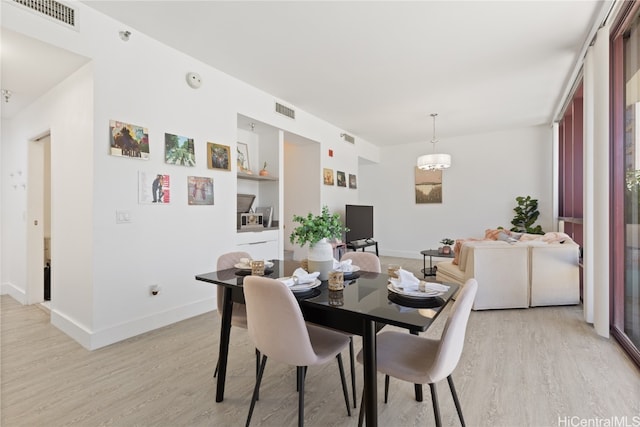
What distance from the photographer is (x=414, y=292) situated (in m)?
1.47

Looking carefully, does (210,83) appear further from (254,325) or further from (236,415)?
(236,415)

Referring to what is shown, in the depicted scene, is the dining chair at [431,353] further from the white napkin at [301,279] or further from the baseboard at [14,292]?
the baseboard at [14,292]

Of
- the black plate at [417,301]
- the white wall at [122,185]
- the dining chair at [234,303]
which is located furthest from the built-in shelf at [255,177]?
the black plate at [417,301]

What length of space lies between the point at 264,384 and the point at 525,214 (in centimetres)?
601

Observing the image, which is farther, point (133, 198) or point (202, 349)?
point (133, 198)

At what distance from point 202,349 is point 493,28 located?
12.6 ft

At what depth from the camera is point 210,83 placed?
136 inches

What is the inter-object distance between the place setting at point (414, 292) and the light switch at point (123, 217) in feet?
7.93

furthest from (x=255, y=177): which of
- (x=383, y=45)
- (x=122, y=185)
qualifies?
(x=383, y=45)

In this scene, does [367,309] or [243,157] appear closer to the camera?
[367,309]

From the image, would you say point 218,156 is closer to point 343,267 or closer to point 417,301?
point 343,267

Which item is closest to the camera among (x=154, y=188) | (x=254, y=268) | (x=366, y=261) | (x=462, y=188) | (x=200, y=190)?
(x=254, y=268)

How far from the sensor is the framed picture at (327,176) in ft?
18.1

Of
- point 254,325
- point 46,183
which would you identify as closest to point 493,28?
point 254,325
